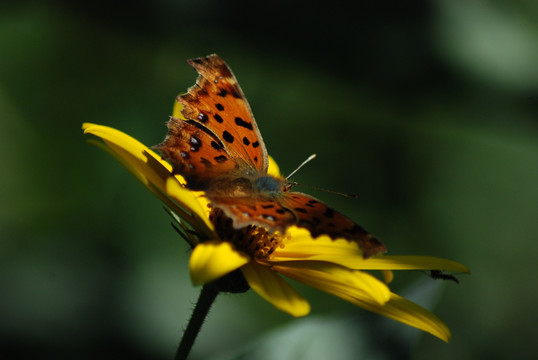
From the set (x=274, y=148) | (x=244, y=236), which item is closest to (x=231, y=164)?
(x=244, y=236)

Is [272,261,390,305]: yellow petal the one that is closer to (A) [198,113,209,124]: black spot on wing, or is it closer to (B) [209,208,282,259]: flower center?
(B) [209,208,282,259]: flower center

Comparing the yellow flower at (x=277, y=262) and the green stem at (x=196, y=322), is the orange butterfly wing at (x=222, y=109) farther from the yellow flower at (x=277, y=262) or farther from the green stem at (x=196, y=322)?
the green stem at (x=196, y=322)

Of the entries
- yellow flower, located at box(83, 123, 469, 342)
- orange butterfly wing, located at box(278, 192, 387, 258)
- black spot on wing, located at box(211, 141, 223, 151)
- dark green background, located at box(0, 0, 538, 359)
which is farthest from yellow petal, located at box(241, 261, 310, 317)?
dark green background, located at box(0, 0, 538, 359)

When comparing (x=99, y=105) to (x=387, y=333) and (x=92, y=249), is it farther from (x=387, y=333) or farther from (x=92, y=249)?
(x=387, y=333)

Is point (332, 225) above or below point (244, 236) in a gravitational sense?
above

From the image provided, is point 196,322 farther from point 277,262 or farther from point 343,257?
point 343,257

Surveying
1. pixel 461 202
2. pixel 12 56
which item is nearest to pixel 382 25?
pixel 461 202

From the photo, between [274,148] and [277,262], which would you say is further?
[274,148]
